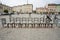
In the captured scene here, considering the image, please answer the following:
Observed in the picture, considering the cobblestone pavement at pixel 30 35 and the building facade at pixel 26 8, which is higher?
the cobblestone pavement at pixel 30 35

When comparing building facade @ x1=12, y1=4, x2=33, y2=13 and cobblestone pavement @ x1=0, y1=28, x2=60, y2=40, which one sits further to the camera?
building facade @ x1=12, y1=4, x2=33, y2=13

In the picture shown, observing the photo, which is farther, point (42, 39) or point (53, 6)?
point (53, 6)

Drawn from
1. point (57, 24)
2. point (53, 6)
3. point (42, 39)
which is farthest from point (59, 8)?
point (42, 39)

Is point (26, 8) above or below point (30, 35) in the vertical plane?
below

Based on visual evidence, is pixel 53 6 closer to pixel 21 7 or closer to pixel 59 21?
pixel 21 7

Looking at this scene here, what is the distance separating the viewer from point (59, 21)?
13.3 m

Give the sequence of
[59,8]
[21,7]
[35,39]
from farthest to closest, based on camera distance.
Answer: [21,7], [59,8], [35,39]

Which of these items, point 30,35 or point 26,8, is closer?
point 30,35

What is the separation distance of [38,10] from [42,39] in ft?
358

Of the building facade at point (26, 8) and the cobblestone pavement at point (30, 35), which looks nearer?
the cobblestone pavement at point (30, 35)

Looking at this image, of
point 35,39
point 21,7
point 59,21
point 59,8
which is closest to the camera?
point 35,39

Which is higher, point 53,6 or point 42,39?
point 42,39

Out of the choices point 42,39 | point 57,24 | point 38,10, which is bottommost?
point 38,10

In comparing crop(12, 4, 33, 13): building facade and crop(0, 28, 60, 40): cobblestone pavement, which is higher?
crop(0, 28, 60, 40): cobblestone pavement
